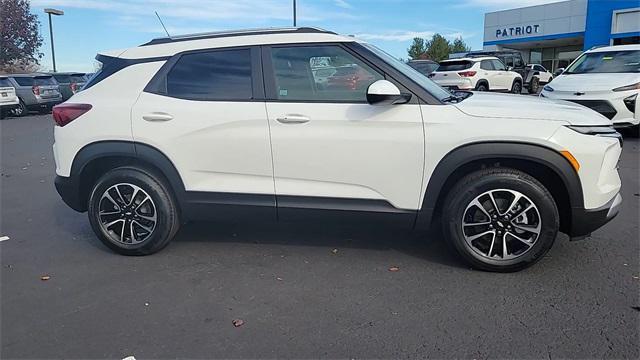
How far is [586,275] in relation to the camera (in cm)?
363

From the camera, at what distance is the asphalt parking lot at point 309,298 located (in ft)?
9.24

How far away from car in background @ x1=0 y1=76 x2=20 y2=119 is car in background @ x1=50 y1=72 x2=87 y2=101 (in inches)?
119

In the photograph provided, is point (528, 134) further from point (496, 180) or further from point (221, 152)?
point (221, 152)

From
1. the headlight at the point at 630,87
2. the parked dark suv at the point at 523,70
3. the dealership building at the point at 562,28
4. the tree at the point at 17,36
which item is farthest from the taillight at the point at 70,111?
the tree at the point at 17,36

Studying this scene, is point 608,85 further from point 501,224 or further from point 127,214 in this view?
point 127,214

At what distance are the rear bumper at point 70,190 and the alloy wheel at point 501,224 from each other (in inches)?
126

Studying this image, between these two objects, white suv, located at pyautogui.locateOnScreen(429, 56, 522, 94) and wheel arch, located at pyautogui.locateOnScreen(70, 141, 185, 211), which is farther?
white suv, located at pyautogui.locateOnScreen(429, 56, 522, 94)

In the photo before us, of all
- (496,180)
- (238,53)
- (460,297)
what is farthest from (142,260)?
(496,180)

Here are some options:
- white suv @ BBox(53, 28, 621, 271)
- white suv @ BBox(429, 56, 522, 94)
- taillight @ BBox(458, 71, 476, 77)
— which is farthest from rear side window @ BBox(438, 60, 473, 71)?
white suv @ BBox(53, 28, 621, 271)

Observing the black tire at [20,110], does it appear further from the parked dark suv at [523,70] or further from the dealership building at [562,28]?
the dealership building at [562,28]

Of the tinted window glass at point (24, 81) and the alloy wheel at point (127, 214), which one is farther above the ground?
the tinted window glass at point (24, 81)

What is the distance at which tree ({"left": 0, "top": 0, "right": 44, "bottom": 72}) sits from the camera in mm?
40500

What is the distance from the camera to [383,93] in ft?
11.1

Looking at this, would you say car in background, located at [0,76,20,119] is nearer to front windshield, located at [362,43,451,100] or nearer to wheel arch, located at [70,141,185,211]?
wheel arch, located at [70,141,185,211]
